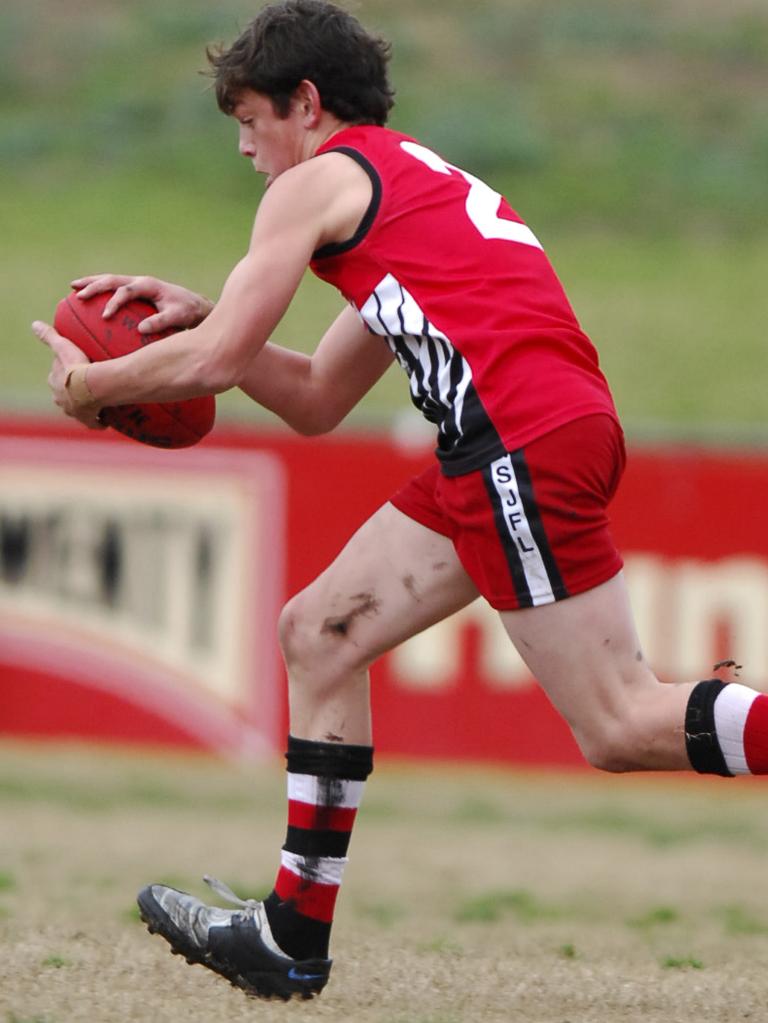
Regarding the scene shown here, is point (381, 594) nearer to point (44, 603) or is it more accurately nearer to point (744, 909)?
point (744, 909)

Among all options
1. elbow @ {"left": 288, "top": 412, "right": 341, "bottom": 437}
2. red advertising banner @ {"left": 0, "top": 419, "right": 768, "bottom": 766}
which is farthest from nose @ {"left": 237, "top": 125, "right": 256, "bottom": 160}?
red advertising banner @ {"left": 0, "top": 419, "right": 768, "bottom": 766}

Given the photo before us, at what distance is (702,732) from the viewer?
4.19 metres

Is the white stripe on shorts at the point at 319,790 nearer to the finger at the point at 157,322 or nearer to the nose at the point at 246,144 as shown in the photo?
the finger at the point at 157,322

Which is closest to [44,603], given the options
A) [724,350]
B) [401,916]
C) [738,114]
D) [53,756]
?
[53,756]

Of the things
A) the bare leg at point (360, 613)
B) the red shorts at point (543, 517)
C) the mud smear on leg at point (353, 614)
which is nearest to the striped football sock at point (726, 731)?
the red shorts at point (543, 517)

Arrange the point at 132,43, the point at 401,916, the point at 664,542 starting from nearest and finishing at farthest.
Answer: the point at 401,916, the point at 664,542, the point at 132,43

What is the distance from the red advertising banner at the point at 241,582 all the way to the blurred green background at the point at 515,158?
19.0ft

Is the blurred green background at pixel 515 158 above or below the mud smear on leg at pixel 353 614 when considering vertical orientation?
above

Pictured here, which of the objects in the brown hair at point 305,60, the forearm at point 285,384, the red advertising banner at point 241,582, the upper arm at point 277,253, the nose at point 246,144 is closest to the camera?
the upper arm at point 277,253

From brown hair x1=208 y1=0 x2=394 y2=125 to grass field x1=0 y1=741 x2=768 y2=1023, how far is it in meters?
2.04

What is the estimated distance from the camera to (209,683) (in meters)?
10.0

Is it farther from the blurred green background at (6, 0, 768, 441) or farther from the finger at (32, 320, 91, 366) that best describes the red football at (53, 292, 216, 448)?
the blurred green background at (6, 0, 768, 441)

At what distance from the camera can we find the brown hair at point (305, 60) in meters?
4.28

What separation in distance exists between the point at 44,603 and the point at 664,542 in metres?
3.24
